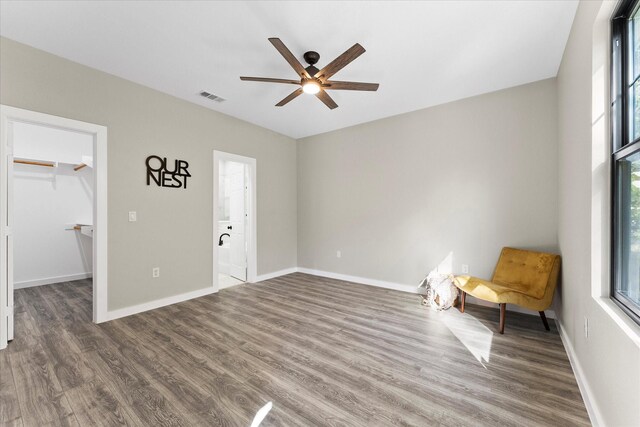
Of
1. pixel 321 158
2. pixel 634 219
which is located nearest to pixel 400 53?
pixel 634 219

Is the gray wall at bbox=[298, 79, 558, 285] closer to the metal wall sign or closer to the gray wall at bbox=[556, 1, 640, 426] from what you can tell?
the gray wall at bbox=[556, 1, 640, 426]

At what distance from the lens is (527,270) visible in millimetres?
2844

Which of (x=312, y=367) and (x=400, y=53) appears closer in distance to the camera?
(x=312, y=367)

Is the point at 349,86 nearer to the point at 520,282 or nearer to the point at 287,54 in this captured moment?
the point at 287,54

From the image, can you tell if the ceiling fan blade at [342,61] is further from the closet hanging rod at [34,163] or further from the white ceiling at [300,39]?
the closet hanging rod at [34,163]

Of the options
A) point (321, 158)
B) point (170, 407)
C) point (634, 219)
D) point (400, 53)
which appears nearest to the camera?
point (634, 219)

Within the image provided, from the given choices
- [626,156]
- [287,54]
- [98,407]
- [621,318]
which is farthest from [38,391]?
[626,156]

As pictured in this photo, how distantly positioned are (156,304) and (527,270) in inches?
172

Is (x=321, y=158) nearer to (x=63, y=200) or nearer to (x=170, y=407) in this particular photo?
(x=170, y=407)

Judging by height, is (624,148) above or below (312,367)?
above

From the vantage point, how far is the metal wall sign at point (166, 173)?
3.34 metres

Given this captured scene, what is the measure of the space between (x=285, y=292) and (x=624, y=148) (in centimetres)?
372

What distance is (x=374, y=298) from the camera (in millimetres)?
3719

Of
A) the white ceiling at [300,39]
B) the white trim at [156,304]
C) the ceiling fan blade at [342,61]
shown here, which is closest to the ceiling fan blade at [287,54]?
the ceiling fan blade at [342,61]
